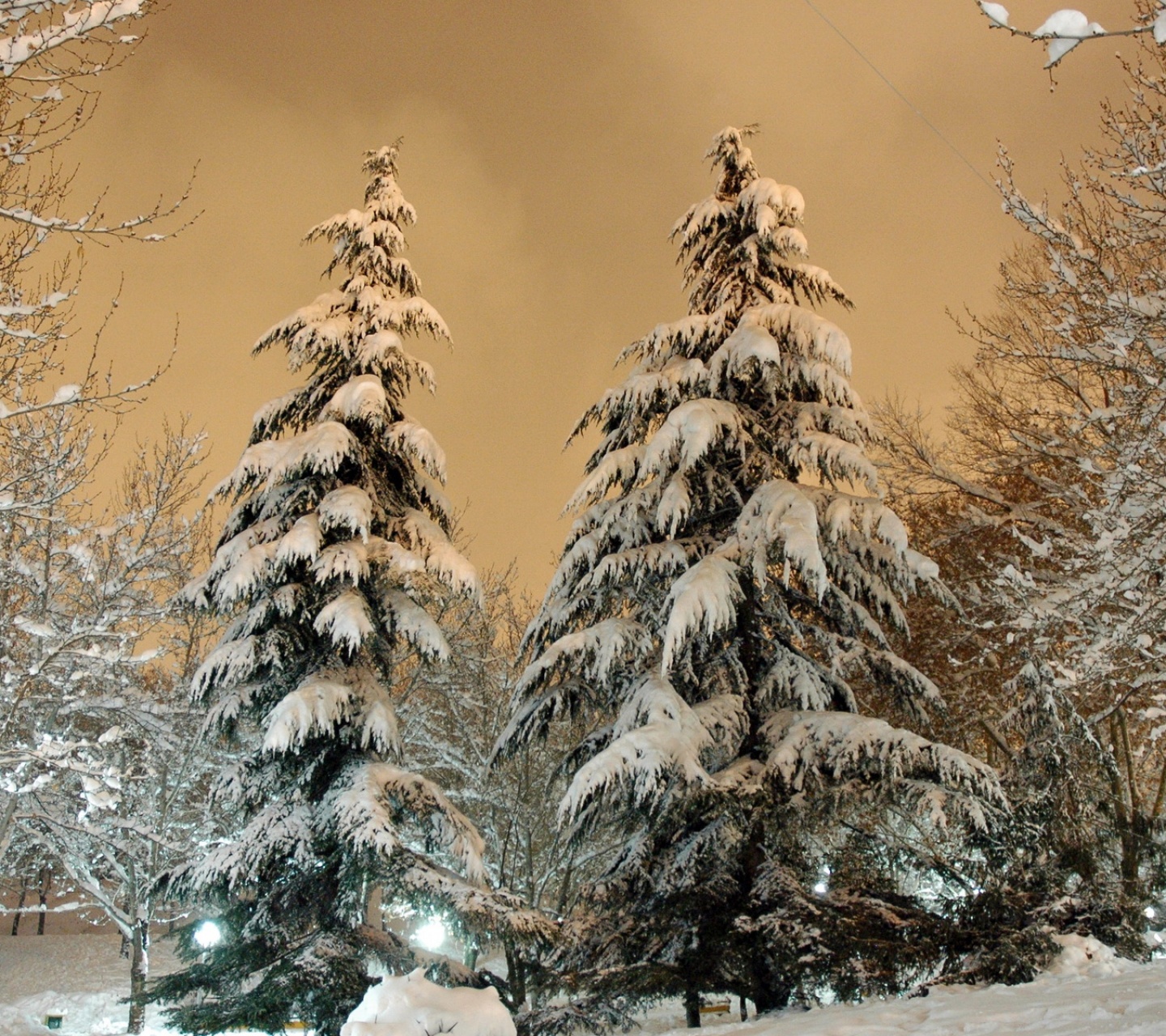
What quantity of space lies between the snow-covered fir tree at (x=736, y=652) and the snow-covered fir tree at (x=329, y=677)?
156 cm

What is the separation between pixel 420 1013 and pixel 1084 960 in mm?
5933

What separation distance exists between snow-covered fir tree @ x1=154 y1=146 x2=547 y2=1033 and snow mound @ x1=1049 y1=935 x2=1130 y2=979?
5064 millimetres

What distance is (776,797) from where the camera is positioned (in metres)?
9.42

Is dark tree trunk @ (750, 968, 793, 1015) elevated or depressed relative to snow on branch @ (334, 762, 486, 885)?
depressed

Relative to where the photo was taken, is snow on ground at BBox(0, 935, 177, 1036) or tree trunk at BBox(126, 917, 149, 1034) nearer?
tree trunk at BBox(126, 917, 149, 1034)

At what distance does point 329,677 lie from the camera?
10508mm

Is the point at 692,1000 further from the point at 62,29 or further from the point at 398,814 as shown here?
the point at 62,29

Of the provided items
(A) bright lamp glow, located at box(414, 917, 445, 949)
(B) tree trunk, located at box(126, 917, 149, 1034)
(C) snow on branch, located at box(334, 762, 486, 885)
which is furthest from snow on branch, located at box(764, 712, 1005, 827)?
(A) bright lamp glow, located at box(414, 917, 445, 949)

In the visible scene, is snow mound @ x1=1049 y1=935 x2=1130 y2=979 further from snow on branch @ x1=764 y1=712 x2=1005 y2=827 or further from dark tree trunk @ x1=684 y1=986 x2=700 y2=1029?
dark tree trunk @ x1=684 y1=986 x2=700 y2=1029

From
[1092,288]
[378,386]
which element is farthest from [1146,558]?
[378,386]

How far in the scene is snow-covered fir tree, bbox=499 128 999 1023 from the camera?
346 inches

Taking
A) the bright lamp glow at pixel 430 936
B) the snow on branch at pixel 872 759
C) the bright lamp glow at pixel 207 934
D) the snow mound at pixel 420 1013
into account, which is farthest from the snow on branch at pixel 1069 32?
the bright lamp glow at pixel 430 936

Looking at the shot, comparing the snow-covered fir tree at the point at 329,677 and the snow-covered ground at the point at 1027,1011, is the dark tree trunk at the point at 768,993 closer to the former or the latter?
the snow-covered ground at the point at 1027,1011

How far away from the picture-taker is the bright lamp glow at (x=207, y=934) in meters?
10.4
